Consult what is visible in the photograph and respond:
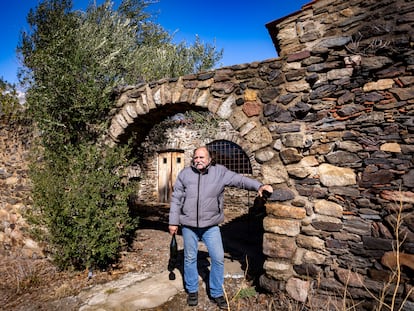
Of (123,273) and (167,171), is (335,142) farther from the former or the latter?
(167,171)

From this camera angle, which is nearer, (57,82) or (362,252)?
(362,252)

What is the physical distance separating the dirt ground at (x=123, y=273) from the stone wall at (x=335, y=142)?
0.38 meters

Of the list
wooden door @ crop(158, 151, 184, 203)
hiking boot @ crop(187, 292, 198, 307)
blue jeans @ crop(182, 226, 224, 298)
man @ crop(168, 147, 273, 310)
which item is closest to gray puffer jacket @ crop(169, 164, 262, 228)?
man @ crop(168, 147, 273, 310)

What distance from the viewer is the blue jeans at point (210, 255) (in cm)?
271

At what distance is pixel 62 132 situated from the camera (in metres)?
4.05

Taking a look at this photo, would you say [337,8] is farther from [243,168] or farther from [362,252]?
[243,168]

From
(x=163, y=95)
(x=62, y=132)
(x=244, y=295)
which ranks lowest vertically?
(x=244, y=295)

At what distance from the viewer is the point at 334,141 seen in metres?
2.76

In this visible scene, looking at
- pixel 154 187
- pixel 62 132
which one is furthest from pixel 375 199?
pixel 154 187

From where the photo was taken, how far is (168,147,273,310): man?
2.71 metres

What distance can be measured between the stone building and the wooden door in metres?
6.40

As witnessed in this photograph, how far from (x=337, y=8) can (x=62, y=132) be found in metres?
4.08

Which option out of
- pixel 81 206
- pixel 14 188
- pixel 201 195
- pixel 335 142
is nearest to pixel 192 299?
pixel 201 195

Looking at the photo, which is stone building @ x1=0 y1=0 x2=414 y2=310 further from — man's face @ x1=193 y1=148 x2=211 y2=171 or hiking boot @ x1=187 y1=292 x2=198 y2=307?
hiking boot @ x1=187 y1=292 x2=198 y2=307
